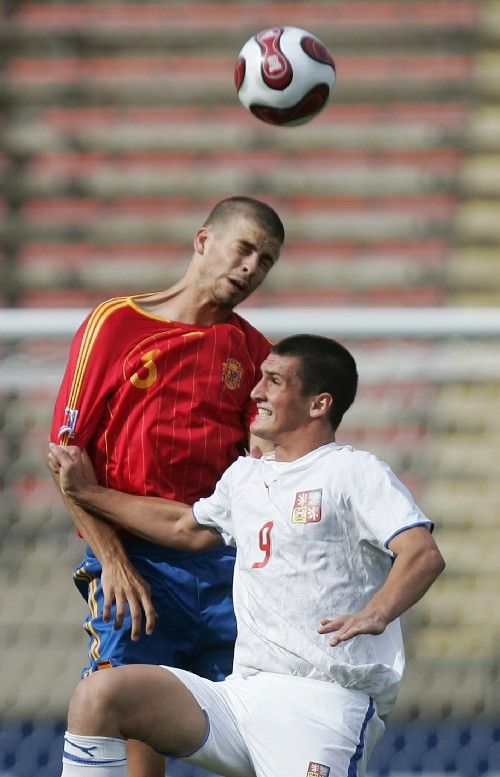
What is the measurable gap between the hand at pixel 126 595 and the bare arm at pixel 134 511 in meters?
0.10

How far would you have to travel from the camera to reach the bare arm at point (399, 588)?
294 cm

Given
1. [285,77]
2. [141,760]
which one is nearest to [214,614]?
[141,760]

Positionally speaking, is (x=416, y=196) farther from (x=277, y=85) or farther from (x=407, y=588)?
(x=407, y=588)

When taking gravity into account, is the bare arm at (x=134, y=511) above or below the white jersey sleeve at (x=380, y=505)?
below

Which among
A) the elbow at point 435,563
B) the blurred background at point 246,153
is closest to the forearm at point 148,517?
the elbow at point 435,563

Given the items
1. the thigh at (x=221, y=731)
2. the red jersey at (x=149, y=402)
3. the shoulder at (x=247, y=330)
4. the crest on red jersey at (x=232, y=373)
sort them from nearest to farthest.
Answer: the thigh at (x=221, y=731) < the red jersey at (x=149, y=402) < the crest on red jersey at (x=232, y=373) < the shoulder at (x=247, y=330)

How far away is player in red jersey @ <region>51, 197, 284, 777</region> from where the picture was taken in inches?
141

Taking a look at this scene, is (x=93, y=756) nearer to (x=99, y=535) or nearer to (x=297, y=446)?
(x=99, y=535)

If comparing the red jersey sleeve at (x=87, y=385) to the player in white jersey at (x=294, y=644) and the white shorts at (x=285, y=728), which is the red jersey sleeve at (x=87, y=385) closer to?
the player in white jersey at (x=294, y=644)

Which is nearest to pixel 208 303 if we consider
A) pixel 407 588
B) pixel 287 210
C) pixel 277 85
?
pixel 277 85

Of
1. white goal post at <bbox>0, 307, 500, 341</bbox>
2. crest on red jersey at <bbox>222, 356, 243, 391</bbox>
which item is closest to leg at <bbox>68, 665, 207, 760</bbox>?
crest on red jersey at <bbox>222, 356, 243, 391</bbox>

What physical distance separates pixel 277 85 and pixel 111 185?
261cm

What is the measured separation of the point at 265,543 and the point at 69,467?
0.55 metres

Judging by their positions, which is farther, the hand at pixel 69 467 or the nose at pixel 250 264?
the nose at pixel 250 264
